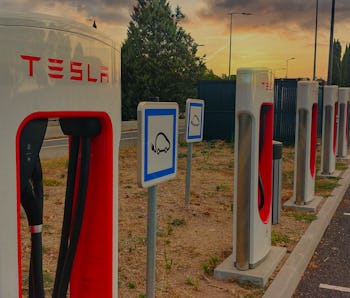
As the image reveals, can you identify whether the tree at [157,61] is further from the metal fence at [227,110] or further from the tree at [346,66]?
the tree at [346,66]

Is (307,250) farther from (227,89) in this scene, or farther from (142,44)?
(142,44)

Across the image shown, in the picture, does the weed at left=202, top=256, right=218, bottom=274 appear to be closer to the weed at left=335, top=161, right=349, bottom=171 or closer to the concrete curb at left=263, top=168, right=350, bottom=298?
the concrete curb at left=263, top=168, right=350, bottom=298

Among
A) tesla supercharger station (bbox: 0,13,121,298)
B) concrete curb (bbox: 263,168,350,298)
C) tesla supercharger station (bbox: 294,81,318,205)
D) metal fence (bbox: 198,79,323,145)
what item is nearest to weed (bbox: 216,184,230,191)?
tesla supercharger station (bbox: 294,81,318,205)

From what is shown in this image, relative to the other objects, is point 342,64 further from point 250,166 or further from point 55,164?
point 250,166

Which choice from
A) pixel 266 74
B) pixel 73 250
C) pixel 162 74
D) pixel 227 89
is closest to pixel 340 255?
pixel 266 74

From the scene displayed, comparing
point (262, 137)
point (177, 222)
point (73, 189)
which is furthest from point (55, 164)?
point (73, 189)

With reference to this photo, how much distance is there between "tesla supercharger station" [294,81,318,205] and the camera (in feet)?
22.3

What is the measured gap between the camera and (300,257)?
4.94m

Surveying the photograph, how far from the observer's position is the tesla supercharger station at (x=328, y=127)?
375 inches

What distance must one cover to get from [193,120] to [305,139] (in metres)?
1.60

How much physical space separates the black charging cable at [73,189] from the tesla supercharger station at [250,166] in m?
2.36

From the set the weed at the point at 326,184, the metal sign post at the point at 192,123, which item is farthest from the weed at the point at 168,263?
the weed at the point at 326,184

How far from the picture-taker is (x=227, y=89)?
16953mm

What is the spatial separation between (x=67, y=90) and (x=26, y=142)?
23 centimetres
